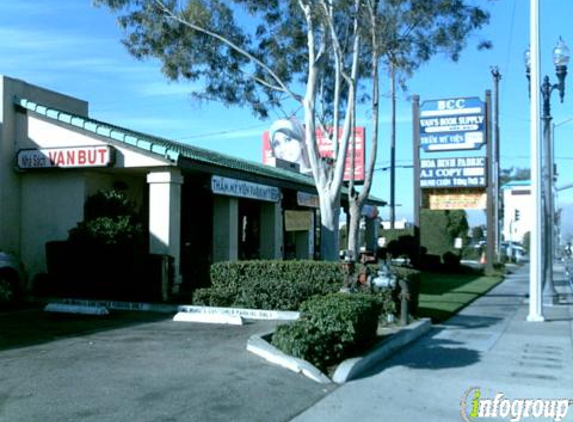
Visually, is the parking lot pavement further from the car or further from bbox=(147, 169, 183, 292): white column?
bbox=(147, 169, 183, 292): white column

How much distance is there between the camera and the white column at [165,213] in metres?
16.9

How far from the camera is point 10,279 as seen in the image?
1530 cm

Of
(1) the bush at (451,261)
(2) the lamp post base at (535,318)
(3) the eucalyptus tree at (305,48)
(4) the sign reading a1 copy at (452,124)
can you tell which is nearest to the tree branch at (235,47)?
(3) the eucalyptus tree at (305,48)

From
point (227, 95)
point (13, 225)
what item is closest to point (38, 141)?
point (13, 225)

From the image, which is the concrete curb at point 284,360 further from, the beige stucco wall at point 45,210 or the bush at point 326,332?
the beige stucco wall at point 45,210

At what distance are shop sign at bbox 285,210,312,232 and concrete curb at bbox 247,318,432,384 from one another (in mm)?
13014

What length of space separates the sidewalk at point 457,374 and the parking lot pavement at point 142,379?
1.65 feet

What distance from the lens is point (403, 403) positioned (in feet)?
25.0

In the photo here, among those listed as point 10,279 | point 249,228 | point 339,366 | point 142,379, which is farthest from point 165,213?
point 142,379

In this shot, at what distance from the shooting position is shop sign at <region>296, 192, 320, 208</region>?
2412 cm

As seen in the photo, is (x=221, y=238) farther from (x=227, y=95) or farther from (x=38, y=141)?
(x=38, y=141)

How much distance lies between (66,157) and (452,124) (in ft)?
64.6

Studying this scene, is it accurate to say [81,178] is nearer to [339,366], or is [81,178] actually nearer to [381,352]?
[381,352]

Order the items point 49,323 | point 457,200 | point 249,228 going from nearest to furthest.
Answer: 1. point 49,323
2. point 249,228
3. point 457,200
